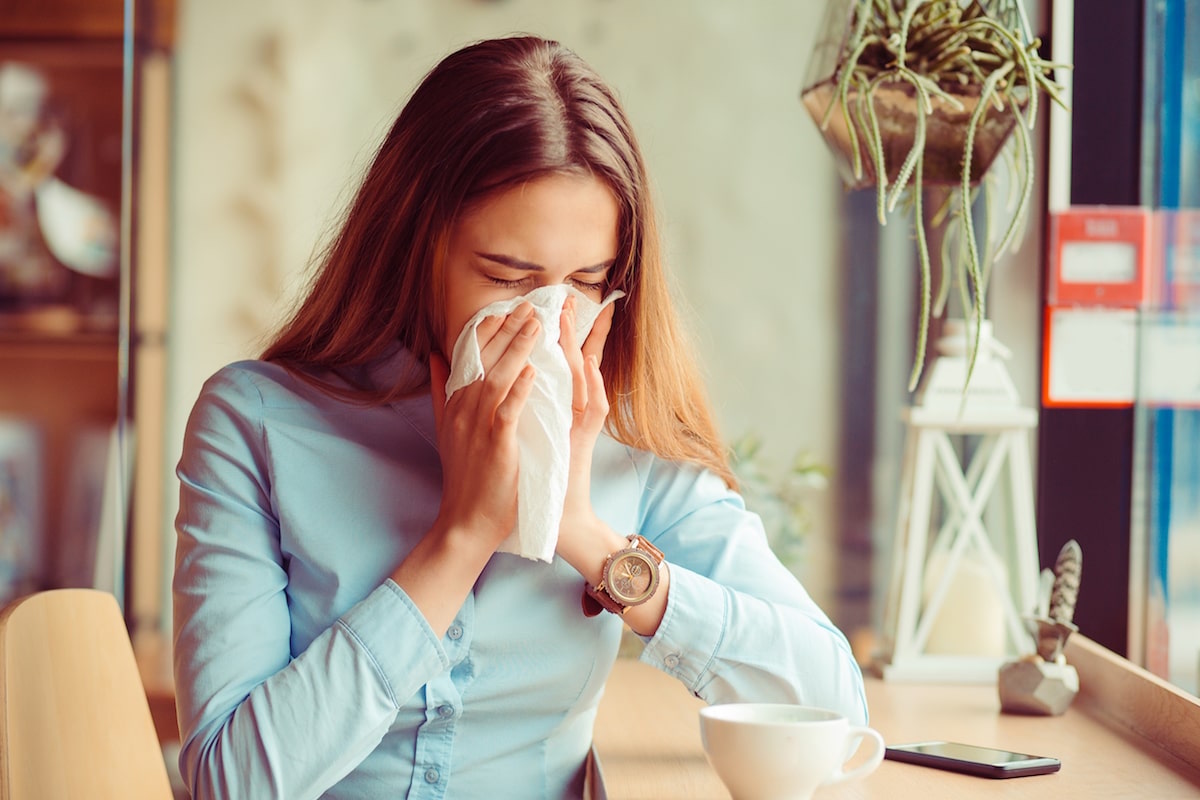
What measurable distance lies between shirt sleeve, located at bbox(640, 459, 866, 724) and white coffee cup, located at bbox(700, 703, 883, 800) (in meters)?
0.23

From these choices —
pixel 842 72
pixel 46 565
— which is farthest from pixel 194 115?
pixel 842 72

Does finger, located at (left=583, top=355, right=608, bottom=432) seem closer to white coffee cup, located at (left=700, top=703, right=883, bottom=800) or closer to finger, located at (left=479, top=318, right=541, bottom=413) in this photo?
finger, located at (left=479, top=318, right=541, bottom=413)

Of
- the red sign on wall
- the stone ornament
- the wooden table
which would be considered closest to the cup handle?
the wooden table

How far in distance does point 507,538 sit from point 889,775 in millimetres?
398

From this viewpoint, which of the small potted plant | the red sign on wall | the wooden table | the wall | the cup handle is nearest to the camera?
the cup handle

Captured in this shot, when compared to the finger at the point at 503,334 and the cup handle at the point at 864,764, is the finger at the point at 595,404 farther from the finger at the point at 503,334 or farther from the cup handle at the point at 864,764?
the cup handle at the point at 864,764

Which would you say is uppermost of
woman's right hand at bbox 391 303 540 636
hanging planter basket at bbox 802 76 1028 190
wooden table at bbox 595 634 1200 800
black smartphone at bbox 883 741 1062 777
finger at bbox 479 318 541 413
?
hanging planter basket at bbox 802 76 1028 190

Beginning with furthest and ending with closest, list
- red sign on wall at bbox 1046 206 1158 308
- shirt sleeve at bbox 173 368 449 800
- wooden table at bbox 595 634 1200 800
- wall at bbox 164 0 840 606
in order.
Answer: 1. wall at bbox 164 0 840 606
2. red sign on wall at bbox 1046 206 1158 308
3. wooden table at bbox 595 634 1200 800
4. shirt sleeve at bbox 173 368 449 800

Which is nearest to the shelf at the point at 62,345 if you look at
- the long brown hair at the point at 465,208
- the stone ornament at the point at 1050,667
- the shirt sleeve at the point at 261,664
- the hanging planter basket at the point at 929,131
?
the long brown hair at the point at 465,208

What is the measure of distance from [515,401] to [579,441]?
0.28ft

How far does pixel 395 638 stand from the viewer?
3.18 ft

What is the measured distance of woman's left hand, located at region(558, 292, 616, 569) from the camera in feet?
3.43

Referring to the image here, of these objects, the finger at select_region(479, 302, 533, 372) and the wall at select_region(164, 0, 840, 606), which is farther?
the wall at select_region(164, 0, 840, 606)

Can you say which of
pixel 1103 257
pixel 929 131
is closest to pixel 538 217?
pixel 929 131
